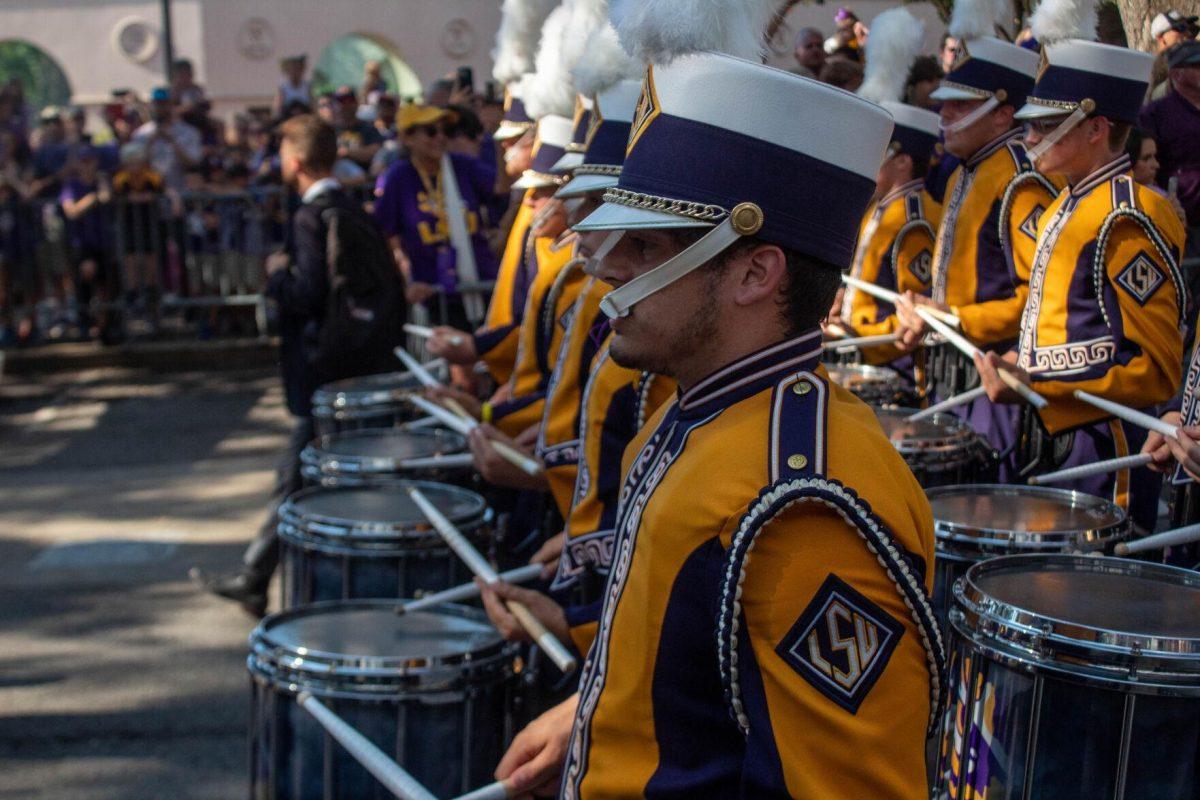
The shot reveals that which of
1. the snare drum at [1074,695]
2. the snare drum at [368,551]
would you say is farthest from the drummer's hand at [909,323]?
the snare drum at [1074,695]

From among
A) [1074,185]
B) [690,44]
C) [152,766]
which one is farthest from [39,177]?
[690,44]

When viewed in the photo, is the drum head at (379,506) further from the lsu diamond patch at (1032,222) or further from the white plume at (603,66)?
the lsu diamond patch at (1032,222)

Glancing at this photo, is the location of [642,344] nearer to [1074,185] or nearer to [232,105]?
[1074,185]

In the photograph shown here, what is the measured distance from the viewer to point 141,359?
12664 millimetres

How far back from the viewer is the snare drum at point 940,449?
3949 mm

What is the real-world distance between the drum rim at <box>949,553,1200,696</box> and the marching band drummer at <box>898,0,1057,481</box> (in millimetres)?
2376

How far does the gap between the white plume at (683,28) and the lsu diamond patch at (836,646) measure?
754mm

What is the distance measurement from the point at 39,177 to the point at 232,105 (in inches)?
802

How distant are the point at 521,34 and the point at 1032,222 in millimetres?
2577

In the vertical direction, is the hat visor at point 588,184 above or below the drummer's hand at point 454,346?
above

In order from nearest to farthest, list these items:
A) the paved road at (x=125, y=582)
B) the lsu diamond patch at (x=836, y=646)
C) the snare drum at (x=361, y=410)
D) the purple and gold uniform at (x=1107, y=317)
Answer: the lsu diamond patch at (x=836, y=646)
the purple and gold uniform at (x=1107, y=317)
the paved road at (x=125, y=582)
the snare drum at (x=361, y=410)

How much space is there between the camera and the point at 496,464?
3959mm

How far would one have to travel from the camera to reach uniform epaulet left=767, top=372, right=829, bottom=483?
1.75 m

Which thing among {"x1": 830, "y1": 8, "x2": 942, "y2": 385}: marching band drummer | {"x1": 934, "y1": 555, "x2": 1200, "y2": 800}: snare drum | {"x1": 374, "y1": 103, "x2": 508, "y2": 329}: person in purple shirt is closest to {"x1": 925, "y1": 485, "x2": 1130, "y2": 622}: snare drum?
{"x1": 934, "y1": 555, "x2": 1200, "y2": 800}: snare drum
